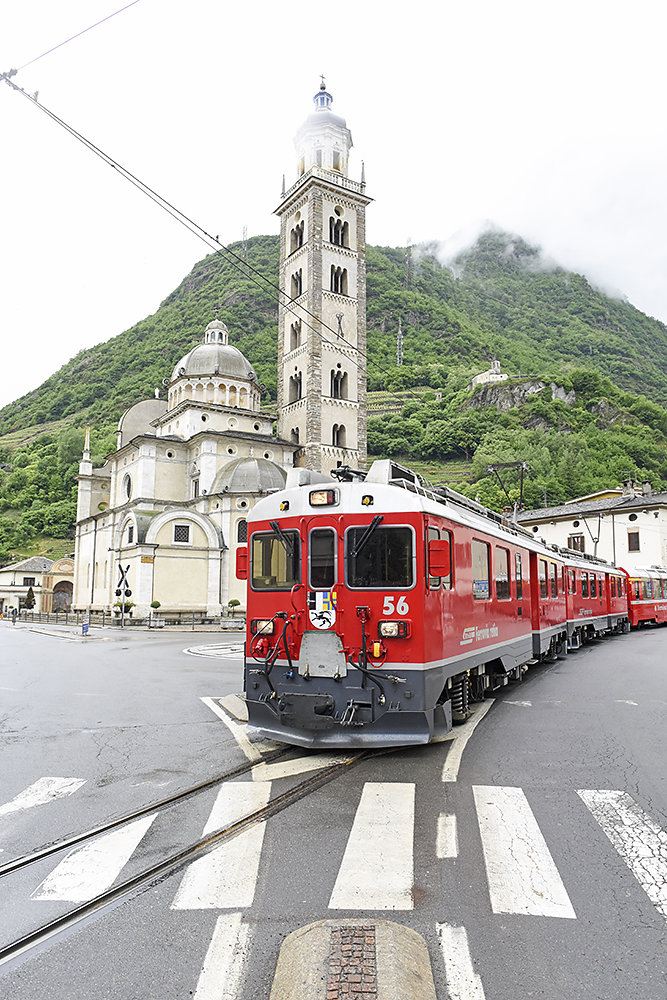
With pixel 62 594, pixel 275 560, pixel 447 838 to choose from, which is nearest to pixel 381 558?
pixel 275 560

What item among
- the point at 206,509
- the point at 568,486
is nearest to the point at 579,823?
the point at 206,509

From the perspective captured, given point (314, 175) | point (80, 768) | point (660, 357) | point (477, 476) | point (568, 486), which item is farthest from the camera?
point (660, 357)

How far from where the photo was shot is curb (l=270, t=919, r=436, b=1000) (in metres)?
3.28

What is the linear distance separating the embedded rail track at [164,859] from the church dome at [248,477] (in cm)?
4160

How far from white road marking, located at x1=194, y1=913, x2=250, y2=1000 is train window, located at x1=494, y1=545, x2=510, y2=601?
803 centimetres

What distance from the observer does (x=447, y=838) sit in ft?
17.9

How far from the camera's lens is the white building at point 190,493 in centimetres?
4884

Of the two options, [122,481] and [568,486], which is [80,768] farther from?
[568,486]

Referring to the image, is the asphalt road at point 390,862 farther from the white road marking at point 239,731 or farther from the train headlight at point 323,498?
the train headlight at point 323,498

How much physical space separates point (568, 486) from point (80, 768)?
10090cm

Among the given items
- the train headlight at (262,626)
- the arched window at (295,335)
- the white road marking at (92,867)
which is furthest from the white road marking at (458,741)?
the arched window at (295,335)

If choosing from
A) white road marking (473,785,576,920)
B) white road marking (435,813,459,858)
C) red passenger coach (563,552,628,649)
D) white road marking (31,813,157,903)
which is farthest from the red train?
red passenger coach (563,552,628,649)

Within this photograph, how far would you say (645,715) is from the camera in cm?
1063

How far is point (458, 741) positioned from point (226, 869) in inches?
181
